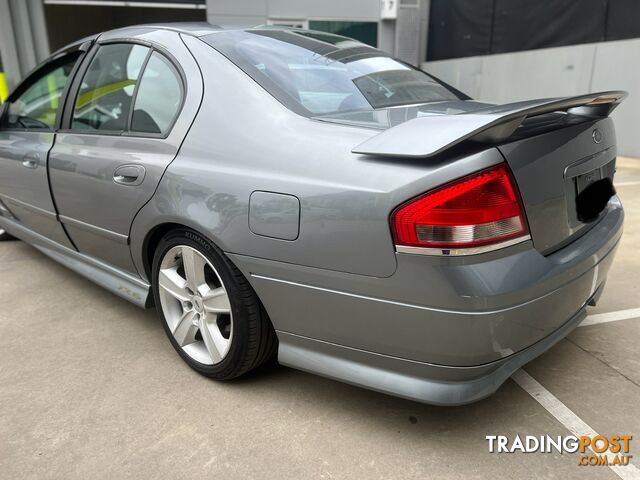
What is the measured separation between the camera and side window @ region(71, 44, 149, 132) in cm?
255

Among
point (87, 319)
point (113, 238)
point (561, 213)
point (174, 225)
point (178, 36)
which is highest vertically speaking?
point (178, 36)

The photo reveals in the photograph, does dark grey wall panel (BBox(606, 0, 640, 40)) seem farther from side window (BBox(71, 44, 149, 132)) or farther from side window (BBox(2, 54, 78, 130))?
side window (BBox(2, 54, 78, 130))

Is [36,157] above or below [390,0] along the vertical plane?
below

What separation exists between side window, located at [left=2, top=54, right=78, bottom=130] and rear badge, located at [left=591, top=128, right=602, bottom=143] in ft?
9.09

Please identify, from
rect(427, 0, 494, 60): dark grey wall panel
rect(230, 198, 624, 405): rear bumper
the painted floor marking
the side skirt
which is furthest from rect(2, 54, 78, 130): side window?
rect(427, 0, 494, 60): dark grey wall panel

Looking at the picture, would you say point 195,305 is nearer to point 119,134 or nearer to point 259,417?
point 259,417

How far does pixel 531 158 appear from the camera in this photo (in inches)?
63.9

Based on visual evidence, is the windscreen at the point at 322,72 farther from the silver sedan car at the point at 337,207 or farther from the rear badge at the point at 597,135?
the rear badge at the point at 597,135

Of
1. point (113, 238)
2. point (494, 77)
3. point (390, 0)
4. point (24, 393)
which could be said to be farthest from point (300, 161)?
point (390, 0)

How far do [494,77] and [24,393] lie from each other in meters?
11.1

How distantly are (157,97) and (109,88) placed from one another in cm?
49

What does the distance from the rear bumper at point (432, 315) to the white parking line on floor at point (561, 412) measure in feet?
1.11

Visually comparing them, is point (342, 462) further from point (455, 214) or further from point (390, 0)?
point (390, 0)

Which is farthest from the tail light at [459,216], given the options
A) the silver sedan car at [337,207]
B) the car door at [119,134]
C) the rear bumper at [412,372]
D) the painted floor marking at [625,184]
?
the painted floor marking at [625,184]
